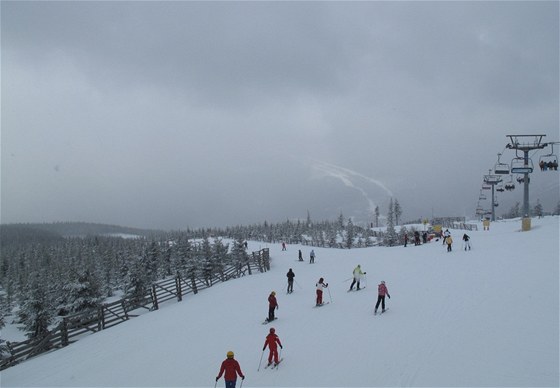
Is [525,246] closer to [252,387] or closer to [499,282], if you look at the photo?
[499,282]

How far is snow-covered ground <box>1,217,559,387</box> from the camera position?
33.6ft

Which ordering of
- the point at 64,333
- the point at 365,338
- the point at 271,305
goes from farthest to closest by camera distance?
the point at 64,333, the point at 271,305, the point at 365,338

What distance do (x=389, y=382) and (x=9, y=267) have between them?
133 m

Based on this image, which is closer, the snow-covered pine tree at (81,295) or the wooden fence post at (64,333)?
the wooden fence post at (64,333)

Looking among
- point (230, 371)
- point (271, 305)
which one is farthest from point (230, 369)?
point (271, 305)

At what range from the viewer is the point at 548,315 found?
507 inches

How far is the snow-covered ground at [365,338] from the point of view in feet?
33.6

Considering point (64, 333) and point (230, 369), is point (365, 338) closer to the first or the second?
point (230, 369)

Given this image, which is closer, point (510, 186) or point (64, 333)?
point (64, 333)

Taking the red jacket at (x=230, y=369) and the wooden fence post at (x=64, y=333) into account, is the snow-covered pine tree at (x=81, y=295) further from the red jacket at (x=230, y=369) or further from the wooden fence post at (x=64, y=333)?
the red jacket at (x=230, y=369)

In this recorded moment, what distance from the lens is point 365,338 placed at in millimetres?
13016

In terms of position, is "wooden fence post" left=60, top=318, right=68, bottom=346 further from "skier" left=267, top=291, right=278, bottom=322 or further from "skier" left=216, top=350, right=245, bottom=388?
"skier" left=216, top=350, right=245, bottom=388

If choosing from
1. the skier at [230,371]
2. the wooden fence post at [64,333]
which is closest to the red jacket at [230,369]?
the skier at [230,371]

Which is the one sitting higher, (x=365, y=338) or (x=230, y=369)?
(x=230, y=369)
